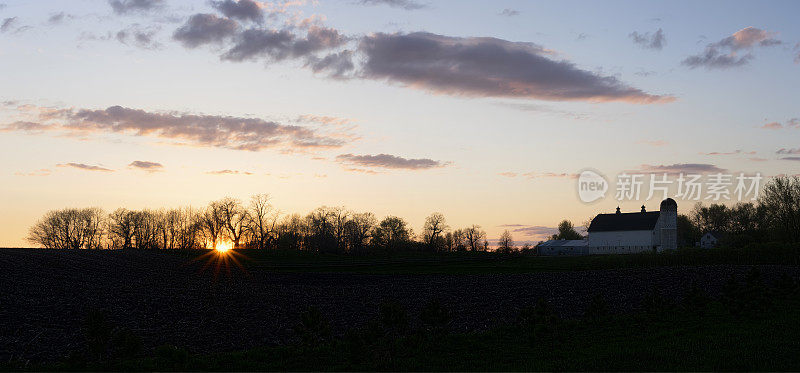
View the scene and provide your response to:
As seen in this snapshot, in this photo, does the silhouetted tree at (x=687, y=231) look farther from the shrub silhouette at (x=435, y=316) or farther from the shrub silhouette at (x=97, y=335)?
the shrub silhouette at (x=97, y=335)

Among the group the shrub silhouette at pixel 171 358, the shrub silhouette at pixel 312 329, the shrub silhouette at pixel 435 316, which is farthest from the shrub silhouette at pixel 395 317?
the shrub silhouette at pixel 171 358

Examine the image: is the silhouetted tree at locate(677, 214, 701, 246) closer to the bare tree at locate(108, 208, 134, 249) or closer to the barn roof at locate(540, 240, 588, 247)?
the barn roof at locate(540, 240, 588, 247)

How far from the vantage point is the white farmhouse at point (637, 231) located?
94.5 m

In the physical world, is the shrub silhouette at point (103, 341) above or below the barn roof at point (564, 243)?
below

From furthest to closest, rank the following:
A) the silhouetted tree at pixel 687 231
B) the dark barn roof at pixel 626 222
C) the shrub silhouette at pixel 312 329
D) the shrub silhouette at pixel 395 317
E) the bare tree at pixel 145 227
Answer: the silhouetted tree at pixel 687 231 → the bare tree at pixel 145 227 → the dark barn roof at pixel 626 222 → the shrub silhouette at pixel 395 317 → the shrub silhouette at pixel 312 329

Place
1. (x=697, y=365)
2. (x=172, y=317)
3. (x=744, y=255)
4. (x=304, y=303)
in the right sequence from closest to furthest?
(x=697, y=365) < (x=172, y=317) < (x=304, y=303) < (x=744, y=255)

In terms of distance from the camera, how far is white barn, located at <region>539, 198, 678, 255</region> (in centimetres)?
9456

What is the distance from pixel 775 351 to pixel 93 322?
1607 cm

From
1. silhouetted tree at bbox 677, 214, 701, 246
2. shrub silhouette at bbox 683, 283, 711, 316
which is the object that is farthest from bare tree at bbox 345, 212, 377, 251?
shrub silhouette at bbox 683, 283, 711, 316

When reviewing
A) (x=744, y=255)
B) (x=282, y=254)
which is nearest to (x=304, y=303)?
(x=744, y=255)

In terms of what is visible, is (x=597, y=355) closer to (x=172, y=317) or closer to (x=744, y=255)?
(x=172, y=317)

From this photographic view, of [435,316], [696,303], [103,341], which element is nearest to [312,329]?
[435,316]

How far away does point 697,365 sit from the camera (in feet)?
42.7

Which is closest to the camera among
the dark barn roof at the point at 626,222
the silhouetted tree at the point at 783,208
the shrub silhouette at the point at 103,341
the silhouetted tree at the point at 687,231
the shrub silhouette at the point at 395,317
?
the shrub silhouette at the point at 103,341
